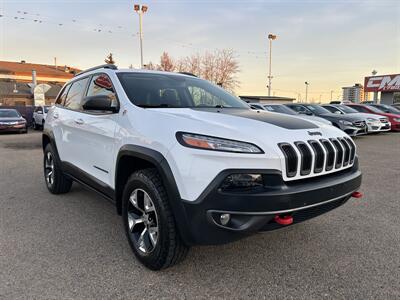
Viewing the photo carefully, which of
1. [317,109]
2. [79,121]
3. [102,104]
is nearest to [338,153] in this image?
[102,104]

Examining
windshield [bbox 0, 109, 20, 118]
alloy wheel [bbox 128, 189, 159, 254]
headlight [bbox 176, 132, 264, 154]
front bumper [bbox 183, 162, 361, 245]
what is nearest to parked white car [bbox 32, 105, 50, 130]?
windshield [bbox 0, 109, 20, 118]

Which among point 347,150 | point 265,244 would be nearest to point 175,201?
point 265,244

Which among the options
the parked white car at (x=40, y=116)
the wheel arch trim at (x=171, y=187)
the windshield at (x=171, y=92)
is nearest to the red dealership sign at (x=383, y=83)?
the parked white car at (x=40, y=116)

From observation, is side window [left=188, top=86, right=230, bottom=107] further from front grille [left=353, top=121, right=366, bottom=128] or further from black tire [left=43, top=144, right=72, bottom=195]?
front grille [left=353, top=121, right=366, bottom=128]

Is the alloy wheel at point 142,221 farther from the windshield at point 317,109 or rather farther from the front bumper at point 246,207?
the windshield at point 317,109

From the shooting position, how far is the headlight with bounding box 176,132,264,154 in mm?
2359

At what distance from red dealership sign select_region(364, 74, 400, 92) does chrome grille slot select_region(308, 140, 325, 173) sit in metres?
39.0

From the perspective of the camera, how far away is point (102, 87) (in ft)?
12.2

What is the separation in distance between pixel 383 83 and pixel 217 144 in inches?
1607

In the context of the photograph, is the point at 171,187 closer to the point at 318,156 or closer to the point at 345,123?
the point at 318,156

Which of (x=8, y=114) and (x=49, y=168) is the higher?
(x=8, y=114)

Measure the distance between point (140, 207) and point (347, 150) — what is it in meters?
1.85

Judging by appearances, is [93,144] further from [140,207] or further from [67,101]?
[67,101]

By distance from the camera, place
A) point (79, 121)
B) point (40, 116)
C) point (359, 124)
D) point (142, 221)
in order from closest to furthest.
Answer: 1. point (142, 221)
2. point (79, 121)
3. point (359, 124)
4. point (40, 116)
